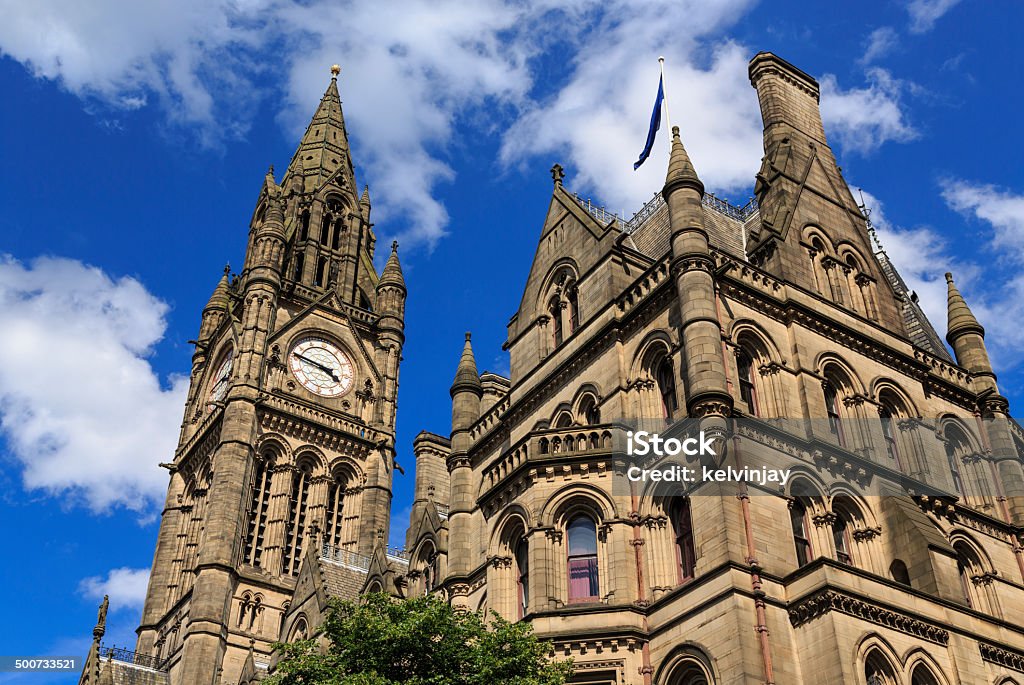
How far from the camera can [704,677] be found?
923 inches

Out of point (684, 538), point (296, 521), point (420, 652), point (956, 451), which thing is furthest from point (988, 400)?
point (296, 521)

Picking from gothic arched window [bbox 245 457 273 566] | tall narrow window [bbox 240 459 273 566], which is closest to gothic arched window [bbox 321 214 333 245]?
gothic arched window [bbox 245 457 273 566]

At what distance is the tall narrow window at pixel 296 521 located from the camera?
56.8m

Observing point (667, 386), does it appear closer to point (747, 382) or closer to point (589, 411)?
point (747, 382)

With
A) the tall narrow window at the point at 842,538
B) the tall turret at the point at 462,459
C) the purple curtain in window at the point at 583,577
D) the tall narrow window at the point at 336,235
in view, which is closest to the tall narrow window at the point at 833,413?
the tall narrow window at the point at 842,538

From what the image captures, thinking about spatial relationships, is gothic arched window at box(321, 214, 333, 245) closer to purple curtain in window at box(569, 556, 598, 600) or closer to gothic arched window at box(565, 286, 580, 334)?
gothic arched window at box(565, 286, 580, 334)

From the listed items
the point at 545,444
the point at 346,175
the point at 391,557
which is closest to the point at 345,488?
the point at 391,557

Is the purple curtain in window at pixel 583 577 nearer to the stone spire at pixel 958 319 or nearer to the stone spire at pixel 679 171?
the stone spire at pixel 679 171

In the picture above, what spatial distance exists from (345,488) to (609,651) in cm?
3803

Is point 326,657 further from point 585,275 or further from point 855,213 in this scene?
point 855,213

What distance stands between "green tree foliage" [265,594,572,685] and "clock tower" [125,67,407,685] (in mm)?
26196

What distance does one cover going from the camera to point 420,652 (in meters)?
24.2

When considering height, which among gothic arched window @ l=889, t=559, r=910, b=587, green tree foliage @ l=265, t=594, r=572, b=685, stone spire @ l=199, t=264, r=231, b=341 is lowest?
green tree foliage @ l=265, t=594, r=572, b=685

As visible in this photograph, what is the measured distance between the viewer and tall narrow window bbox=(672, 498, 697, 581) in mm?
25766
